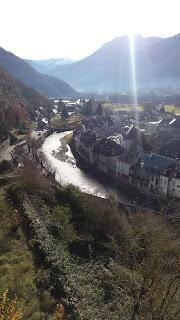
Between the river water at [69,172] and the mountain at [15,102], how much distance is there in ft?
29.0

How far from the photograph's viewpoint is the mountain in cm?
9400

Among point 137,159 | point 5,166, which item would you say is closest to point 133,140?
point 137,159

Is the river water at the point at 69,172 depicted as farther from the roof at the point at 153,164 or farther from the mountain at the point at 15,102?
the mountain at the point at 15,102

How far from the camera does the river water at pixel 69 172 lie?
56.7 metres

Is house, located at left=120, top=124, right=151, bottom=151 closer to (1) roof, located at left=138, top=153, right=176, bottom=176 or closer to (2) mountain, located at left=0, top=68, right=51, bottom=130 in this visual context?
(1) roof, located at left=138, top=153, right=176, bottom=176

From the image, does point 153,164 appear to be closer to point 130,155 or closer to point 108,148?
point 130,155

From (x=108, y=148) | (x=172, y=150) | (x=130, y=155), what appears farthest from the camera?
(x=108, y=148)

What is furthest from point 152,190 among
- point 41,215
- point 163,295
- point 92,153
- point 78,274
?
point 163,295

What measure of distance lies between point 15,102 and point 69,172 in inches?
1973

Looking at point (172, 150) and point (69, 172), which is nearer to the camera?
point (172, 150)

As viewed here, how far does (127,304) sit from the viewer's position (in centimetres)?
1853

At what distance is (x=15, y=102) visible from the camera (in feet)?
367

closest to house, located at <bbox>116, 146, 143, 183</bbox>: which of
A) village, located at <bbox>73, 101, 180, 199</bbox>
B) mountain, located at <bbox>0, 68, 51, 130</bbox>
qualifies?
village, located at <bbox>73, 101, 180, 199</bbox>

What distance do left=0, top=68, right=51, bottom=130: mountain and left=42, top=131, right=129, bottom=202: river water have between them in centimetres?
885
